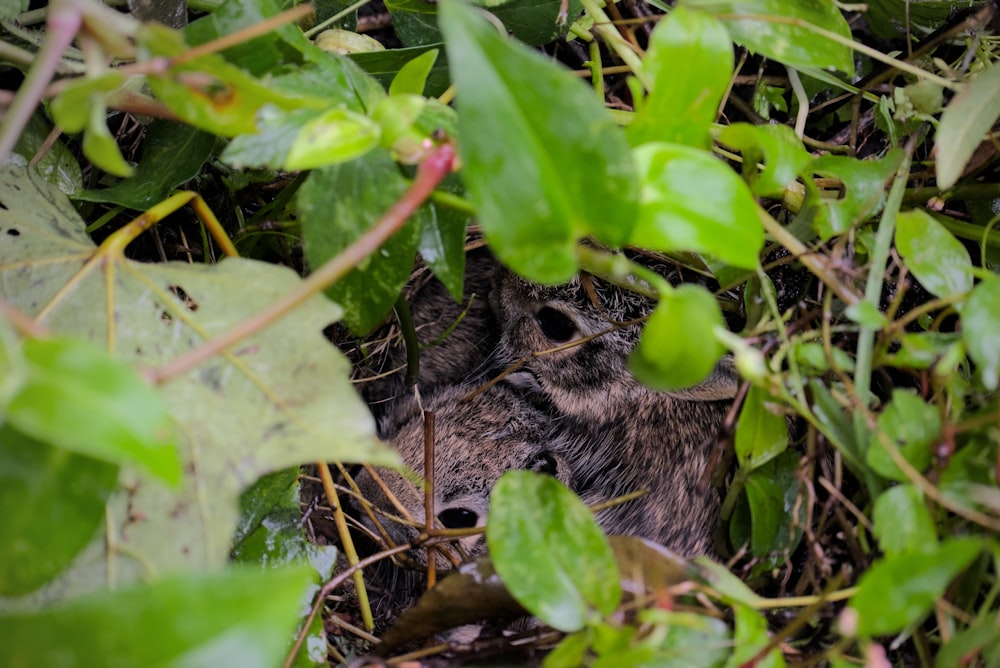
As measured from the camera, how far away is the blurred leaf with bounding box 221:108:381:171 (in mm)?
720


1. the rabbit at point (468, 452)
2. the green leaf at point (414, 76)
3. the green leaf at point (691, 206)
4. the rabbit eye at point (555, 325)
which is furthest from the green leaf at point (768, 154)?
the rabbit at point (468, 452)

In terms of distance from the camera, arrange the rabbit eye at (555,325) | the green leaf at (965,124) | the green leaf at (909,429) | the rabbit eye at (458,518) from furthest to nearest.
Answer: the rabbit eye at (555,325), the rabbit eye at (458,518), the green leaf at (965,124), the green leaf at (909,429)

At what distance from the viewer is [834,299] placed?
1.12 m

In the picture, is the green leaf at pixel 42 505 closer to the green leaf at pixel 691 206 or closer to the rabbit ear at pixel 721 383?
the green leaf at pixel 691 206

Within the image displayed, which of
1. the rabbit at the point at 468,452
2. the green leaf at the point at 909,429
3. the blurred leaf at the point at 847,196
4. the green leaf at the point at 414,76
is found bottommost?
the rabbit at the point at 468,452

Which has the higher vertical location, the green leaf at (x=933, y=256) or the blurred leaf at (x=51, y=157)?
the blurred leaf at (x=51, y=157)

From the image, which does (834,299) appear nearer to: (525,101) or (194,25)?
(525,101)

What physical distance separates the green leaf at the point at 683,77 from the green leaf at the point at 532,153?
5.5 inches

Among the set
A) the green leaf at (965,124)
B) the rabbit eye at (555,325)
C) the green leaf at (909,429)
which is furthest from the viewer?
the rabbit eye at (555,325)

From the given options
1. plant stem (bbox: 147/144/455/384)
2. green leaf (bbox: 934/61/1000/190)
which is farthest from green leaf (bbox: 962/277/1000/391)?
plant stem (bbox: 147/144/455/384)

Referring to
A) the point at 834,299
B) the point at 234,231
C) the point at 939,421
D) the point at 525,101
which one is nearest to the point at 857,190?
the point at 834,299

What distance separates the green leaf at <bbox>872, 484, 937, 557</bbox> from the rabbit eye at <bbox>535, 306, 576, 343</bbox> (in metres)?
0.92

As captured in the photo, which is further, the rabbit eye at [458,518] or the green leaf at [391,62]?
the rabbit eye at [458,518]

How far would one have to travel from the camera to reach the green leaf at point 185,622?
0.51 metres
